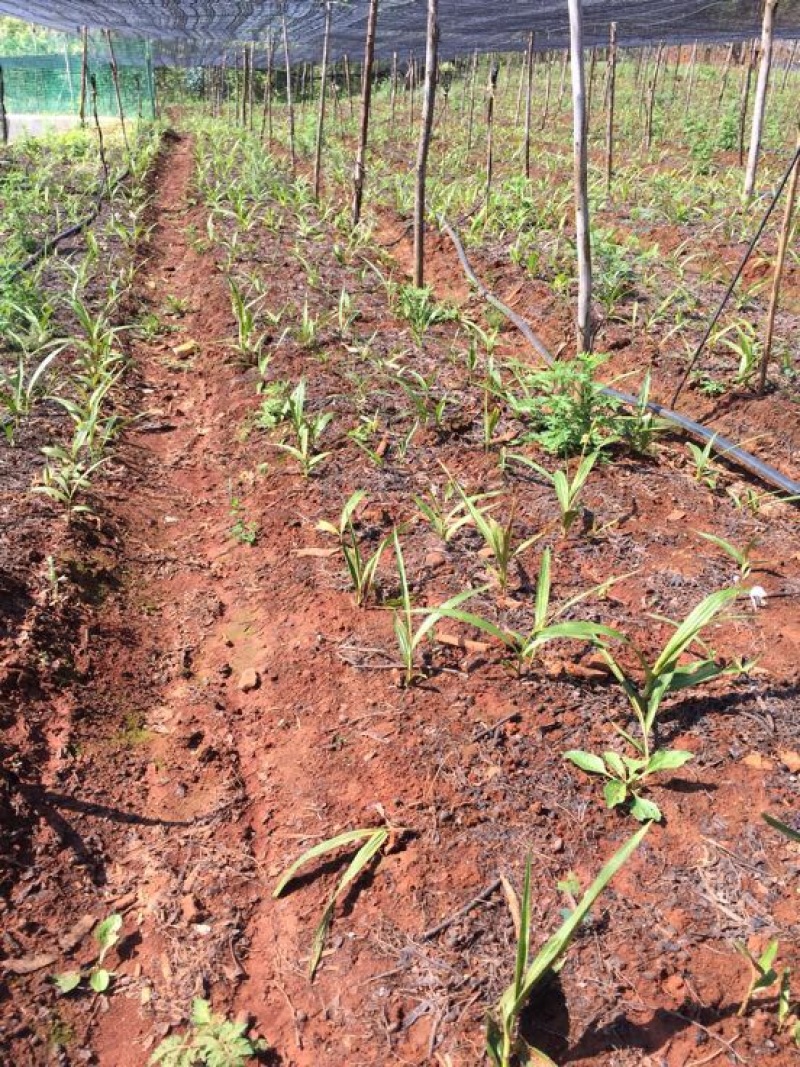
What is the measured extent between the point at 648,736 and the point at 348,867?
935mm

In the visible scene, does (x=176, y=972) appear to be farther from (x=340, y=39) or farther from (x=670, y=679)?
(x=340, y=39)

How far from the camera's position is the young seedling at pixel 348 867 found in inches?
72.8

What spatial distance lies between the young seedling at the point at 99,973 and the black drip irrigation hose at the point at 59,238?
4669 mm

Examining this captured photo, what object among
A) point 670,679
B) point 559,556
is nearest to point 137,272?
point 559,556

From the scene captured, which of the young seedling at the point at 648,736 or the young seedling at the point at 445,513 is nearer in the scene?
the young seedling at the point at 648,736

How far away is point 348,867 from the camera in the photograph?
2014 mm

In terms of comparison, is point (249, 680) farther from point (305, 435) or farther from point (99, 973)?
point (305, 435)

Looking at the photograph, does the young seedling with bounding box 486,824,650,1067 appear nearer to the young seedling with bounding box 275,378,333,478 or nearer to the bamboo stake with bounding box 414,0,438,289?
the young seedling with bounding box 275,378,333,478

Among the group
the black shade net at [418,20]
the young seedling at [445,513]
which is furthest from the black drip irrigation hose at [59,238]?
the young seedling at [445,513]

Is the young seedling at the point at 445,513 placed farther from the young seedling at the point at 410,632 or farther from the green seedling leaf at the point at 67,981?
the green seedling leaf at the point at 67,981

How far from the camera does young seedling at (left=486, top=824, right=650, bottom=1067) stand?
4.97 ft

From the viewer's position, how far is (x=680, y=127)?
54.2 feet

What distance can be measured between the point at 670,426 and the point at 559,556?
1411 millimetres

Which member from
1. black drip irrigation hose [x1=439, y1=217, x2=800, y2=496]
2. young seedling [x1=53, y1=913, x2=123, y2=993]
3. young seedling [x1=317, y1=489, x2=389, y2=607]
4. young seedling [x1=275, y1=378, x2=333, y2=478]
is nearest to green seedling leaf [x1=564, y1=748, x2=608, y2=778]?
young seedling [x1=317, y1=489, x2=389, y2=607]
